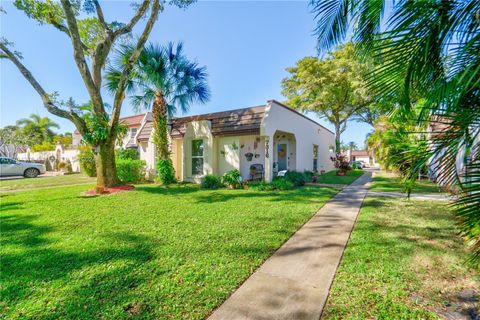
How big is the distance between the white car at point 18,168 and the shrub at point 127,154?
8.49m

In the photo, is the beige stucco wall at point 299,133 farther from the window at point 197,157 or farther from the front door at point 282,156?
the window at point 197,157

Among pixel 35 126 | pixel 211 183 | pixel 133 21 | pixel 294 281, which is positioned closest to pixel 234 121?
pixel 211 183

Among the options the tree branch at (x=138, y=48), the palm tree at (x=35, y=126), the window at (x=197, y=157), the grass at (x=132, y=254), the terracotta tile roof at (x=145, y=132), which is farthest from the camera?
the palm tree at (x=35, y=126)

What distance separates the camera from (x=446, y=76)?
2125 mm

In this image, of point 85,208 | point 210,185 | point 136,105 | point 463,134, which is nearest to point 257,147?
point 210,185

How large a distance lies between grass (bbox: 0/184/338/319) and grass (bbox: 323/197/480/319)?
4.13 feet

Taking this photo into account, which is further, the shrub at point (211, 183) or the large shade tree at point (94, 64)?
the shrub at point (211, 183)

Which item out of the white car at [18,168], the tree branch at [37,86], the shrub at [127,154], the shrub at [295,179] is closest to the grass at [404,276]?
the shrub at [295,179]

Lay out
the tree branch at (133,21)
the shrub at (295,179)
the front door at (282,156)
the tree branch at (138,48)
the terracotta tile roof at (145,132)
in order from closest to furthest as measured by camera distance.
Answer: the tree branch at (138,48) → the tree branch at (133,21) → the shrub at (295,179) → the terracotta tile roof at (145,132) → the front door at (282,156)

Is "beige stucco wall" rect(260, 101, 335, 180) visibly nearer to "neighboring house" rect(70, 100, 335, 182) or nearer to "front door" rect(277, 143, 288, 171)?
"neighboring house" rect(70, 100, 335, 182)

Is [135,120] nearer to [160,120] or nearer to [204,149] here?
[160,120]

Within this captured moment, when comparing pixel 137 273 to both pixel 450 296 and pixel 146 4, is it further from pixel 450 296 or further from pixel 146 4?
pixel 146 4

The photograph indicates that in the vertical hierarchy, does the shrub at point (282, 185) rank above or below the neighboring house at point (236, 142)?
below

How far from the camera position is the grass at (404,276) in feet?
7.28
